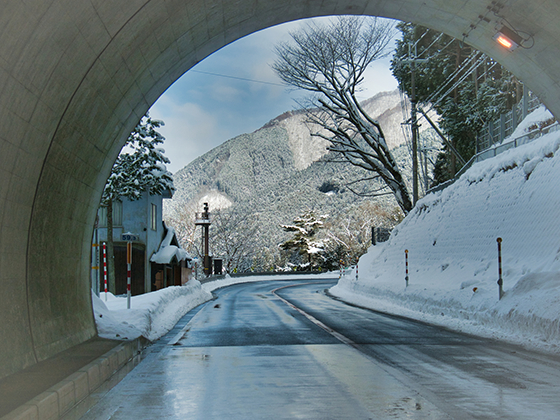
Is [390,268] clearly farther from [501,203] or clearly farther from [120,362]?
[120,362]

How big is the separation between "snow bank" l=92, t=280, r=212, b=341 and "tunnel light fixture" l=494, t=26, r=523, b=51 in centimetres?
834

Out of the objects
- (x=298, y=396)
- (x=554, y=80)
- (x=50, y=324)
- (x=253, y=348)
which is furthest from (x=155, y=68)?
(x=554, y=80)

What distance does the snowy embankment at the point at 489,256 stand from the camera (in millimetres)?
11383

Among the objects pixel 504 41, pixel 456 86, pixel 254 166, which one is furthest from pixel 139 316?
pixel 254 166

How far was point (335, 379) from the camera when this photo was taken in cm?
686

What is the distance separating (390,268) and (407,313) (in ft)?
37.3

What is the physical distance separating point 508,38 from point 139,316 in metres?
8.93

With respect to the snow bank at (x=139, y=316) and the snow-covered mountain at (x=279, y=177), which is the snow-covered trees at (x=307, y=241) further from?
the snow bank at (x=139, y=316)

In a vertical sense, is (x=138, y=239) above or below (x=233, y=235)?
below

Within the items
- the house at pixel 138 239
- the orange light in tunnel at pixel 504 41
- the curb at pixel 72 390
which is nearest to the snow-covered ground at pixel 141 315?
the curb at pixel 72 390

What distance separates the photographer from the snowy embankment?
11383mm

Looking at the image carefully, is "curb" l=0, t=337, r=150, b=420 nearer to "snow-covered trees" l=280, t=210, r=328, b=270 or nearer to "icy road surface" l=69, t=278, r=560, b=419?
"icy road surface" l=69, t=278, r=560, b=419

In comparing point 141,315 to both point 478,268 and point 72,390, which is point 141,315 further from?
point 478,268

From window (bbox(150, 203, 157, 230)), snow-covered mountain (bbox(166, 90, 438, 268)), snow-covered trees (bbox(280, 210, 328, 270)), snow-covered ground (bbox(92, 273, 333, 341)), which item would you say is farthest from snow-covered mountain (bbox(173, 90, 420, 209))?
snow-covered ground (bbox(92, 273, 333, 341))
